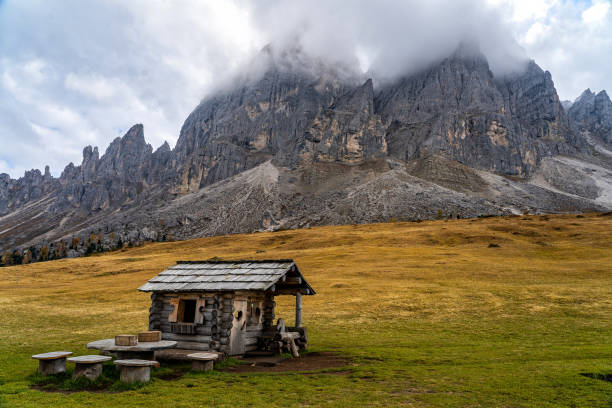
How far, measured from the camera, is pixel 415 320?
30.5 m

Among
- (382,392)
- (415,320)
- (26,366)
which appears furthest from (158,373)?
(415,320)

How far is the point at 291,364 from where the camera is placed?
1939 cm

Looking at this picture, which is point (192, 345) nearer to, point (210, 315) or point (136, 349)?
point (210, 315)

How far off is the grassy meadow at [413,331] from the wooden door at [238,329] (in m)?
3.25

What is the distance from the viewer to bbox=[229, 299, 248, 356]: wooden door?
2031 cm

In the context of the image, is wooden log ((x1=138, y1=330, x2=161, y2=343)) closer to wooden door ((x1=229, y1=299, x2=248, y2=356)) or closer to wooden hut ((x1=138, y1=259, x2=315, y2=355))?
wooden hut ((x1=138, y1=259, x2=315, y2=355))

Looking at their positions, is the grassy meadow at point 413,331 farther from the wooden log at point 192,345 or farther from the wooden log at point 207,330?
the wooden log at point 192,345

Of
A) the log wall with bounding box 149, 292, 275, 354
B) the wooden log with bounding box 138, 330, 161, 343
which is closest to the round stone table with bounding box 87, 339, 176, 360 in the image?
the wooden log with bounding box 138, 330, 161, 343

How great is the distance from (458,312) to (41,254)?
178 meters

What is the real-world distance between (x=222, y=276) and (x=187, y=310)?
3523 mm

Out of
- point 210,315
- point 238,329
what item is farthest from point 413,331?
point 210,315

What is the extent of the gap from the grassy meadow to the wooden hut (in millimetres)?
3012

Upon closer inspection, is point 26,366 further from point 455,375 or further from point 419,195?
point 419,195

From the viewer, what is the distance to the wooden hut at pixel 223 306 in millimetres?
20078
